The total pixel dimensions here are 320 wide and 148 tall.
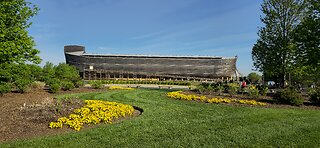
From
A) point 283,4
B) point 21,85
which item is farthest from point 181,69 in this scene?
point 21,85

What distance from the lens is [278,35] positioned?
73.3 feet

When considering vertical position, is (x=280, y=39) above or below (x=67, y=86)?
above

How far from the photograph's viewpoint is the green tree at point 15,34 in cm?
1191

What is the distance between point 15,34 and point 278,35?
2138cm

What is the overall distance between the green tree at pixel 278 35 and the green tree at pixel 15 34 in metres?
19.4

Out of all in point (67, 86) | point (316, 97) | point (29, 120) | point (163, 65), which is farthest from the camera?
point (163, 65)

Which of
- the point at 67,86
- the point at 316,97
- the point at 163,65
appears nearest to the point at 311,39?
the point at 316,97

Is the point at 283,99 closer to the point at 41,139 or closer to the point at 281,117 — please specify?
the point at 281,117

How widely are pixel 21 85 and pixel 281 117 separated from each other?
47.7 ft

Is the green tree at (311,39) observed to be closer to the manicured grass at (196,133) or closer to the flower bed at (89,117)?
the manicured grass at (196,133)

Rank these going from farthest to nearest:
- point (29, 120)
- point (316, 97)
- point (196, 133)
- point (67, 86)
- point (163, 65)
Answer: point (163, 65)
point (67, 86)
point (316, 97)
point (29, 120)
point (196, 133)

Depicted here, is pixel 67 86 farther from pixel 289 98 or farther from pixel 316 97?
pixel 316 97

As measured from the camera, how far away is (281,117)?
8.85m

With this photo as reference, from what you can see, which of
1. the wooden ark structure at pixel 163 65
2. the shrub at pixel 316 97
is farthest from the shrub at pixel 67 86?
the wooden ark structure at pixel 163 65
